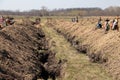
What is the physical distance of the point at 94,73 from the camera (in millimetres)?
22719

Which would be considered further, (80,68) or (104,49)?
(104,49)

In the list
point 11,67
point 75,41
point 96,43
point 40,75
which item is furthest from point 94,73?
point 75,41

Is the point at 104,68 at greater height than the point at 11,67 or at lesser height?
lesser

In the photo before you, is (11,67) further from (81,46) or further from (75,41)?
(75,41)

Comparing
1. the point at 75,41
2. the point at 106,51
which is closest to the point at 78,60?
the point at 106,51

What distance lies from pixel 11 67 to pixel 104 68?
798cm

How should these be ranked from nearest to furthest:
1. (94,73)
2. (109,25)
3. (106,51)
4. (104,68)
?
1. (94,73)
2. (104,68)
3. (106,51)
4. (109,25)

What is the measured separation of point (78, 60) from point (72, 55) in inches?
103

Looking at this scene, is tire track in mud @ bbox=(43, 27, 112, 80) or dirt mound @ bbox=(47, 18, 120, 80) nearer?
tire track in mud @ bbox=(43, 27, 112, 80)

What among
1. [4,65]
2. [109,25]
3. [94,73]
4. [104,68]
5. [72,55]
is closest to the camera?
[4,65]

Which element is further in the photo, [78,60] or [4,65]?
[78,60]

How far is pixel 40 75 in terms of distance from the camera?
2139 cm

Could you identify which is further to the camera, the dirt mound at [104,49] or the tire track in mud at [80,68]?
the dirt mound at [104,49]

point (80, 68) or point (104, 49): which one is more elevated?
point (104, 49)
